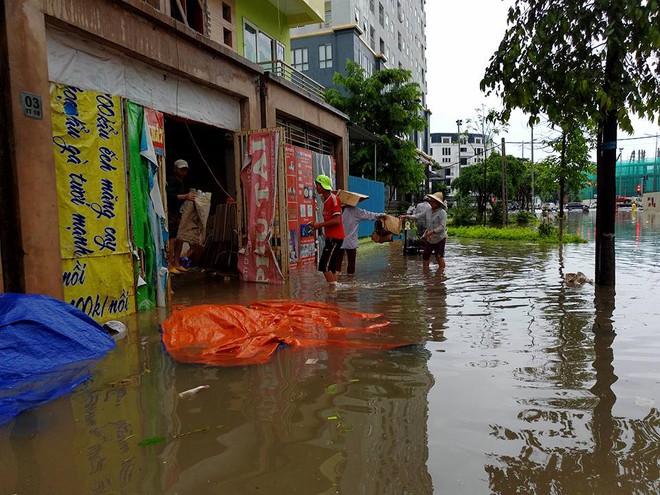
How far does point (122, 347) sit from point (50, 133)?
238cm

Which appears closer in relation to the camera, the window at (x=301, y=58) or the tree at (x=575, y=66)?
the tree at (x=575, y=66)

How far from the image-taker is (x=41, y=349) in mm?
4258

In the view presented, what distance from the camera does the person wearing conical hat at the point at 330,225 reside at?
8148mm

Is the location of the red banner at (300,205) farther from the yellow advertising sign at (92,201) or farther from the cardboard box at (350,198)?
the yellow advertising sign at (92,201)

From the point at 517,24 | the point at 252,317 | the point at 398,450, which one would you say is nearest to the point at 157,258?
the point at 252,317

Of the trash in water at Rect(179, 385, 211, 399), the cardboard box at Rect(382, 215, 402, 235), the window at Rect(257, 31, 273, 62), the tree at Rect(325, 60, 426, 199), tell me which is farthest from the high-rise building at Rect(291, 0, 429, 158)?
the trash in water at Rect(179, 385, 211, 399)

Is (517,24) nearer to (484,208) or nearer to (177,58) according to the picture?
(177,58)

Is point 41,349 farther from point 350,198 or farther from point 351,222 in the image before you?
point 350,198

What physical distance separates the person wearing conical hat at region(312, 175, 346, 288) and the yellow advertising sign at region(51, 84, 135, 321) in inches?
115

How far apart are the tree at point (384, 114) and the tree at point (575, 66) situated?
56.2ft

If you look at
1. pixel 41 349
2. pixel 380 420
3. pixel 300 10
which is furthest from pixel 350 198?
pixel 300 10

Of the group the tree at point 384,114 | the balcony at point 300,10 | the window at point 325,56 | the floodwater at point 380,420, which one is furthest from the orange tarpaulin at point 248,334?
the window at point 325,56

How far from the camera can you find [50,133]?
5504 millimetres

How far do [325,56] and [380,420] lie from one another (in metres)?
33.4
